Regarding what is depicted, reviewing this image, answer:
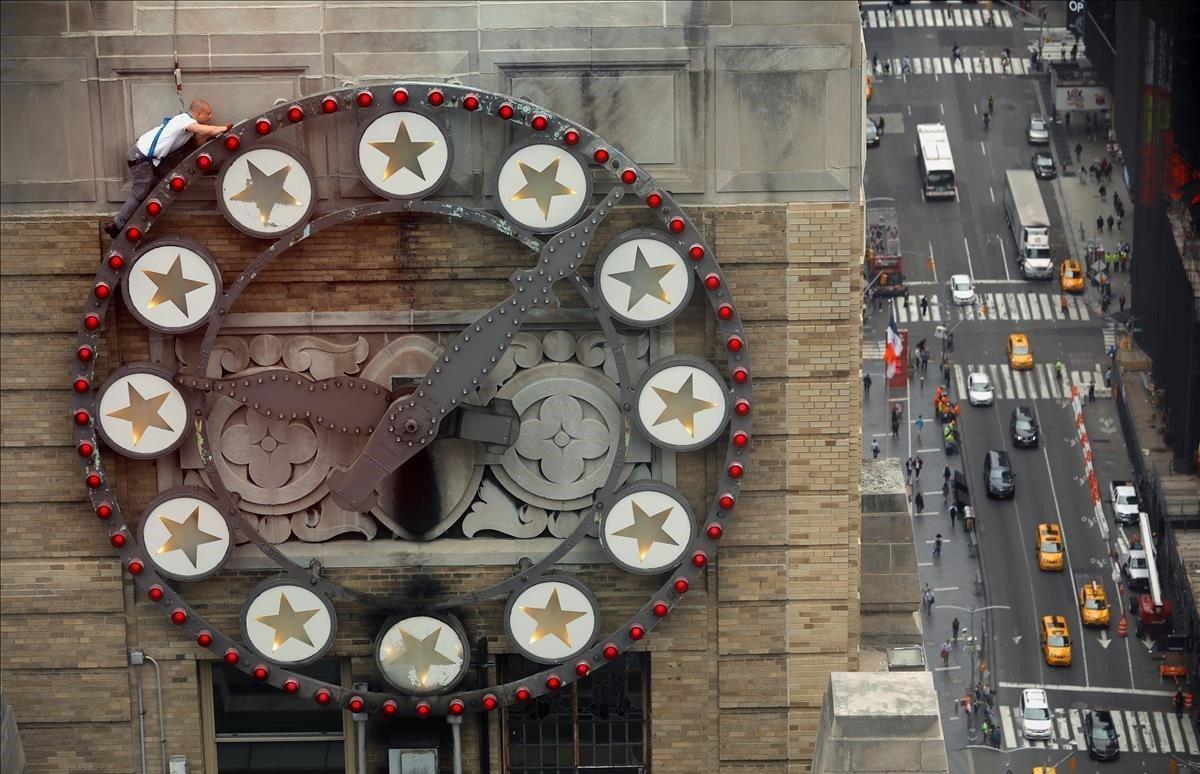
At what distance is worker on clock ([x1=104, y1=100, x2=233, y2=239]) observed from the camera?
40.8 m

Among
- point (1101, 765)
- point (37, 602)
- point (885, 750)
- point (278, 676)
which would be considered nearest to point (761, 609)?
point (885, 750)

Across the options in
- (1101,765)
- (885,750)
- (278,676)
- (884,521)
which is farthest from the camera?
(1101,765)

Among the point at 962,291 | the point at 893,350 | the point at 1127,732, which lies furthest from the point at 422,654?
the point at 962,291

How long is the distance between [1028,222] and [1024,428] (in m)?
23.5

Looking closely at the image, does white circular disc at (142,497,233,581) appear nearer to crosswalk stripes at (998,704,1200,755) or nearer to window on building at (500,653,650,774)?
window on building at (500,653,650,774)

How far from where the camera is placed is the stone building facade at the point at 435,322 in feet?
135

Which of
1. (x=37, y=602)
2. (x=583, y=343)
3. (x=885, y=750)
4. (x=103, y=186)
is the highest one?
(x=103, y=186)

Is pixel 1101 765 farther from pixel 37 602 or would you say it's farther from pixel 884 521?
pixel 37 602

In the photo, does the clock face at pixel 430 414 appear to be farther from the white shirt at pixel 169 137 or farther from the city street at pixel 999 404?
the city street at pixel 999 404

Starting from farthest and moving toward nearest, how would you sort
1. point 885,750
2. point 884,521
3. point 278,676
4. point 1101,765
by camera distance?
point 1101,765 < point 884,521 < point 278,676 < point 885,750

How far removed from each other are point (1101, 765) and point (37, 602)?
84.6 m

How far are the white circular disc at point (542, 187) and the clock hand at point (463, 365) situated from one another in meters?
0.30

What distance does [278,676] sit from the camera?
4278 cm

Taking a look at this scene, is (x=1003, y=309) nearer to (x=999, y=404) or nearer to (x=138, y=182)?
(x=999, y=404)
